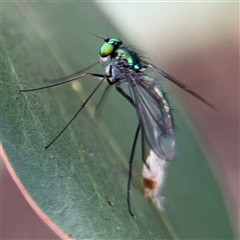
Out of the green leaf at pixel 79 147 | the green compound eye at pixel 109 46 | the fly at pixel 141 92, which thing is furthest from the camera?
the green compound eye at pixel 109 46

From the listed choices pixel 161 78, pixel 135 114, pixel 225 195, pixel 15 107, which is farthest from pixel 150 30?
pixel 15 107

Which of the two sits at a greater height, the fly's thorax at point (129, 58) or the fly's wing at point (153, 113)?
the fly's thorax at point (129, 58)

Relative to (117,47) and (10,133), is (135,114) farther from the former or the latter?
(10,133)

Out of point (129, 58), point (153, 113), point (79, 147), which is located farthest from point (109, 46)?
point (79, 147)

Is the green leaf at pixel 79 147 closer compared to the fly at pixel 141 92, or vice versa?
the green leaf at pixel 79 147

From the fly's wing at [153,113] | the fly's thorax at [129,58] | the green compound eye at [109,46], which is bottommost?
the fly's wing at [153,113]

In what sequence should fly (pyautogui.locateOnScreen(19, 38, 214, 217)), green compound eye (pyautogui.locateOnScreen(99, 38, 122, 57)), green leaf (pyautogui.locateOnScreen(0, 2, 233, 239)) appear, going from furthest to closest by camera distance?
green compound eye (pyautogui.locateOnScreen(99, 38, 122, 57)) → fly (pyautogui.locateOnScreen(19, 38, 214, 217)) → green leaf (pyautogui.locateOnScreen(0, 2, 233, 239))
